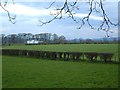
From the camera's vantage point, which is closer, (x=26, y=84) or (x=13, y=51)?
(x=26, y=84)

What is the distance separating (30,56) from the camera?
170 ft

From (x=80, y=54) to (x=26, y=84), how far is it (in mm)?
26374

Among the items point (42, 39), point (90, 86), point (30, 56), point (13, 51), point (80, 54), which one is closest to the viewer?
point (90, 86)

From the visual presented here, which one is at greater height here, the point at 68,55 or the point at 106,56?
the point at 106,56

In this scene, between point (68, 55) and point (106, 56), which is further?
point (68, 55)

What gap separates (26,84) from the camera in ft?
60.3

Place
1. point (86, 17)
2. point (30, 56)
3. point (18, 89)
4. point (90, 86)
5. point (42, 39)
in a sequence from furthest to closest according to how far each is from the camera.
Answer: point (42, 39)
point (30, 56)
point (90, 86)
point (18, 89)
point (86, 17)

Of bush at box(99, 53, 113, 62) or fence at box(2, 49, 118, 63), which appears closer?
bush at box(99, 53, 113, 62)

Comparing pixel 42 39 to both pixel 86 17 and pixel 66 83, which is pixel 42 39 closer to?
pixel 66 83

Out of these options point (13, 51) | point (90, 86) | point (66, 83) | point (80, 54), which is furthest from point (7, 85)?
point (13, 51)

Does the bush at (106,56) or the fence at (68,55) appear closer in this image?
the bush at (106,56)

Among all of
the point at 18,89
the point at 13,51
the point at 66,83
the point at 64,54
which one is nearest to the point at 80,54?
the point at 64,54

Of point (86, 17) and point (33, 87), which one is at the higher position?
point (86, 17)

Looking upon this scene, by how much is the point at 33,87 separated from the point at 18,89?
0.96 m
